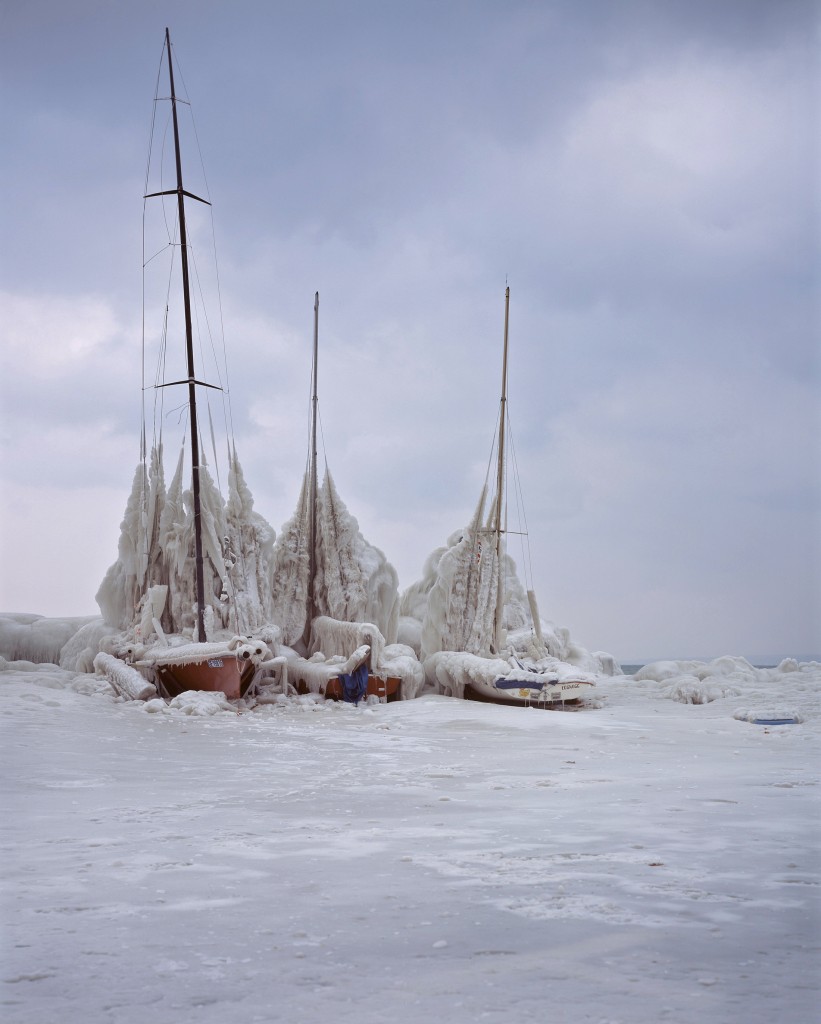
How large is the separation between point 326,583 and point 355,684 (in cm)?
377

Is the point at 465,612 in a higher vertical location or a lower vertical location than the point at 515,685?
higher

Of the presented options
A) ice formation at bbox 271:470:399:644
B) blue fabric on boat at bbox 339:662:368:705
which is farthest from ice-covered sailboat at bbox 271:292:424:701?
blue fabric on boat at bbox 339:662:368:705

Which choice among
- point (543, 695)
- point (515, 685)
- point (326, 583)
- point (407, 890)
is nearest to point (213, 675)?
point (326, 583)

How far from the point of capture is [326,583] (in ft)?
63.6

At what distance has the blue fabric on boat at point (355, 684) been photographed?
52.4 ft

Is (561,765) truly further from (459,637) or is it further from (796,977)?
(459,637)

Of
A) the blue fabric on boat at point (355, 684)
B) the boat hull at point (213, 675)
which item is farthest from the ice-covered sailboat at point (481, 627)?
the boat hull at point (213, 675)

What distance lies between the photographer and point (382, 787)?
18.9ft

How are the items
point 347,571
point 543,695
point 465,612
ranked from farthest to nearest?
1. point 347,571
2. point 465,612
3. point 543,695

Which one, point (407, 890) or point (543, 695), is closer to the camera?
point (407, 890)

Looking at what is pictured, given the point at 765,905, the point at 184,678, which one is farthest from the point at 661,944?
the point at 184,678

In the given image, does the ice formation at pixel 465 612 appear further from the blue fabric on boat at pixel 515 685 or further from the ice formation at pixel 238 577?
the blue fabric on boat at pixel 515 685

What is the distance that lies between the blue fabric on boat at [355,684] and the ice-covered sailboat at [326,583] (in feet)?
4.78

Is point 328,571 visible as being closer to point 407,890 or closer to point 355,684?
point 355,684
